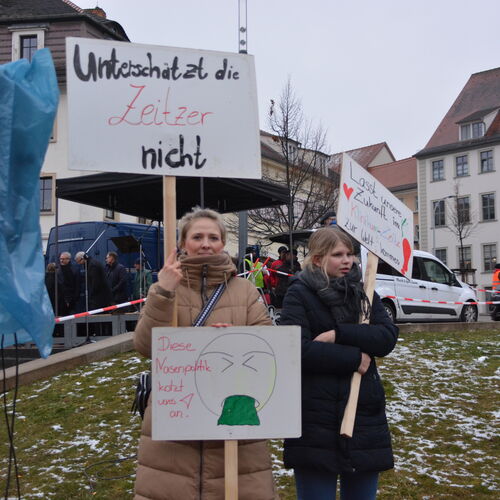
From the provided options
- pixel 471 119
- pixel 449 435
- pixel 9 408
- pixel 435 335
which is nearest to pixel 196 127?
pixel 449 435

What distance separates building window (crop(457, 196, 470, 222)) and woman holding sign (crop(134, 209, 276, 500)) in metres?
42.0

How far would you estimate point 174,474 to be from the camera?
2.68m

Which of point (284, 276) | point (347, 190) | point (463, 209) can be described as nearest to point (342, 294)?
point (347, 190)

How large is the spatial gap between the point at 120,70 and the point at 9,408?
5.04 m

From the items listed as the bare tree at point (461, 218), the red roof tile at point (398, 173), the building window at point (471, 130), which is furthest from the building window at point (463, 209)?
the red roof tile at point (398, 173)

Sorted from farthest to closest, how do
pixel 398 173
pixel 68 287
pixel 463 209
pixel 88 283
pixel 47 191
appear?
pixel 398 173, pixel 463 209, pixel 47 191, pixel 68 287, pixel 88 283

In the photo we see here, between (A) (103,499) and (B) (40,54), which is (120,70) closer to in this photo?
(B) (40,54)

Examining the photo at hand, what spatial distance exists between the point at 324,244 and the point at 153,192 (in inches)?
Answer: 272

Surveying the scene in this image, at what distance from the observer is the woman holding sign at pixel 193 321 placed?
266cm

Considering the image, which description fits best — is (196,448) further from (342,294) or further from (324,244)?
(324,244)

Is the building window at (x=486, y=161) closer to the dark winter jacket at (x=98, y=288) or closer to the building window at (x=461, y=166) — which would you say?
the building window at (x=461, y=166)

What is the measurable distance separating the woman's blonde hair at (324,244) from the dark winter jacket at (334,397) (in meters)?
0.19

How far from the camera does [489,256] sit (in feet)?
151

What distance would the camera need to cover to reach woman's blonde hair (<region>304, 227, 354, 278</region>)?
10.0ft
